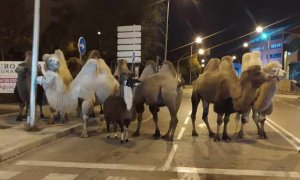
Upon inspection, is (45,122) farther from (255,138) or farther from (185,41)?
(185,41)

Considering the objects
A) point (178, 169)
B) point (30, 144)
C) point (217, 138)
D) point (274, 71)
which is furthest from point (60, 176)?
point (274, 71)

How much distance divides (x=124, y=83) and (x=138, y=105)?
133 centimetres

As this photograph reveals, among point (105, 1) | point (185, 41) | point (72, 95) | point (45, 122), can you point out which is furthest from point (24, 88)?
point (185, 41)

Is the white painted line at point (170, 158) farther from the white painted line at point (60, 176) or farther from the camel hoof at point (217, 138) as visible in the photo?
the white painted line at point (60, 176)

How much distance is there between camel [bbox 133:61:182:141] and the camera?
43.6 feet

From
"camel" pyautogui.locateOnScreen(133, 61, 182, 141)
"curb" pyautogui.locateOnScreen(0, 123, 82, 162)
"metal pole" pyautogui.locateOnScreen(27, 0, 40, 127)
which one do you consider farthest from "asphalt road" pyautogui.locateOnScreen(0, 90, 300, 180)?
"metal pole" pyautogui.locateOnScreen(27, 0, 40, 127)

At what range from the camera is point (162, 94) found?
13.4m

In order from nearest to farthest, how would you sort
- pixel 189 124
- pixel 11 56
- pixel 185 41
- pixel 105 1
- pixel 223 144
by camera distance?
pixel 223 144 → pixel 189 124 → pixel 105 1 → pixel 11 56 → pixel 185 41

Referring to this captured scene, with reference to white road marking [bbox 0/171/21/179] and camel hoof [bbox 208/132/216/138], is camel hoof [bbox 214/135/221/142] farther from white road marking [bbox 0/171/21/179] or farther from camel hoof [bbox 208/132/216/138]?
white road marking [bbox 0/171/21/179]

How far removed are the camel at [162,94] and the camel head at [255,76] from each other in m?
1.94

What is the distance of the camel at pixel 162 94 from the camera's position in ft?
43.6

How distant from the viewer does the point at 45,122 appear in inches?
623

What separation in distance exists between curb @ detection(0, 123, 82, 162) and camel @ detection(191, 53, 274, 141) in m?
3.95

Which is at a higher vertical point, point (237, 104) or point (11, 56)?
point (11, 56)
